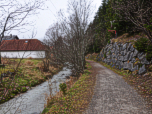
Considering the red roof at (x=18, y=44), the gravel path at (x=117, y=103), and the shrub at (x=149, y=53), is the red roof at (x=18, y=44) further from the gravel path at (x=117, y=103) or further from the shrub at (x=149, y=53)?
the shrub at (x=149, y=53)

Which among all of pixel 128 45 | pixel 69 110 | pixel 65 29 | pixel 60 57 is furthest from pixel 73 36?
pixel 69 110

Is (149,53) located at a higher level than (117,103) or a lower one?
higher

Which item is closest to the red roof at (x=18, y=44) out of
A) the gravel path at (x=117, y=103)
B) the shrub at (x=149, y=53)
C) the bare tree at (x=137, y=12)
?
the gravel path at (x=117, y=103)

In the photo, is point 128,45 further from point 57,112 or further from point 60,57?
point 57,112

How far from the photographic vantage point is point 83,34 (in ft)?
42.9

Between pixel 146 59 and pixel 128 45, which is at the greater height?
pixel 128 45

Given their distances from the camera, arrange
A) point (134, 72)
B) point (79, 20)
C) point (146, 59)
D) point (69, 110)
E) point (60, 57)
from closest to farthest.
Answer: point (69, 110) → point (146, 59) → point (134, 72) → point (79, 20) → point (60, 57)

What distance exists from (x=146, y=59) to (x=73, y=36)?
6.53 m

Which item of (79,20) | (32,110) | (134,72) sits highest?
(79,20)

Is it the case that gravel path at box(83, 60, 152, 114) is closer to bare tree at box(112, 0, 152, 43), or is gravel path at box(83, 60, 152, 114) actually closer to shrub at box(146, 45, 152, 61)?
bare tree at box(112, 0, 152, 43)

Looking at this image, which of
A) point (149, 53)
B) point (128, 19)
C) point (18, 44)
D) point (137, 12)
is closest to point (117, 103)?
point (18, 44)

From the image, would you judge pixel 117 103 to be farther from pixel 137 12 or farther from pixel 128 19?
pixel 128 19

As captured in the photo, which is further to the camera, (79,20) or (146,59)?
(79,20)

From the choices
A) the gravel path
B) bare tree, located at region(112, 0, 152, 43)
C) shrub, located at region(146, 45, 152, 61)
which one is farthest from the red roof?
shrub, located at region(146, 45, 152, 61)
